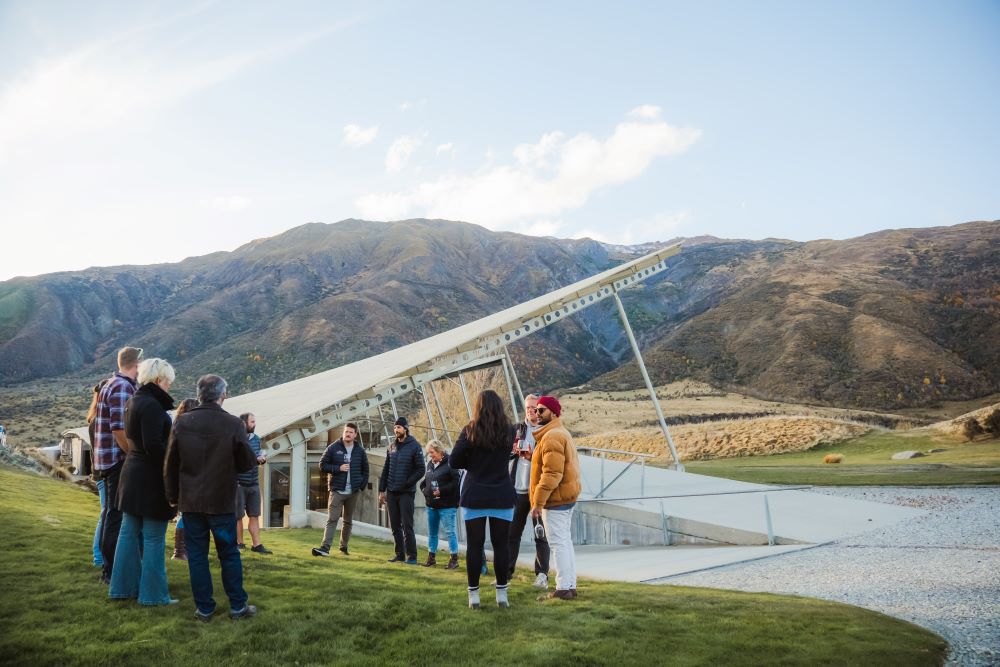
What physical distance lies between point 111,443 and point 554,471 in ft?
12.5

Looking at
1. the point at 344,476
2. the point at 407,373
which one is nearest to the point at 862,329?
the point at 407,373

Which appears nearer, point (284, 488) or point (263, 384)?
point (284, 488)

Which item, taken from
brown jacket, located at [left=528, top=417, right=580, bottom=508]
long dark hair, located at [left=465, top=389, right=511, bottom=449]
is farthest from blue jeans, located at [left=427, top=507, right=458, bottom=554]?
long dark hair, located at [left=465, top=389, right=511, bottom=449]

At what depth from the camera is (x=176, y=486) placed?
15.9 ft

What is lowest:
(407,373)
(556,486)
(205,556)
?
(205,556)

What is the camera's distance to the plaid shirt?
5359 mm

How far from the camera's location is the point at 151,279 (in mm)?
131750

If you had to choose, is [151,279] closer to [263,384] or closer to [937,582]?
[263,384]

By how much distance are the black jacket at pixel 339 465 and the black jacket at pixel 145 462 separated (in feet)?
12.2

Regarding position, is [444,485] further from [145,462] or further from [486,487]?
[145,462]

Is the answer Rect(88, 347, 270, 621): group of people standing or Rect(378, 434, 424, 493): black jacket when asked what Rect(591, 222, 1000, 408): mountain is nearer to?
Rect(378, 434, 424, 493): black jacket

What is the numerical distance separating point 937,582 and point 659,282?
141 m

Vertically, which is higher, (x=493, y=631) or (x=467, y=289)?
(x=467, y=289)

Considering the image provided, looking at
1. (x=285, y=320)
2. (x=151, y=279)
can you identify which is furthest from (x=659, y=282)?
(x=151, y=279)
